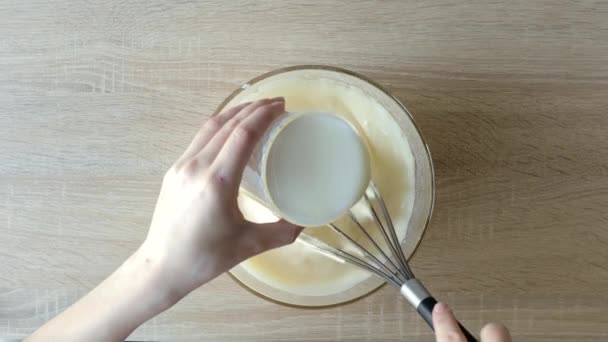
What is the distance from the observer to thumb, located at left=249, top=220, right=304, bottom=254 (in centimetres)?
57

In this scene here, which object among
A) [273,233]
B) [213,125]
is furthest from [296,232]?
[213,125]

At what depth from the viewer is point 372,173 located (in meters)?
0.63

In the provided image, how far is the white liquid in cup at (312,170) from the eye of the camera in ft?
1.73

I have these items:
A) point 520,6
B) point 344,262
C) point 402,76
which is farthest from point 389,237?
point 520,6

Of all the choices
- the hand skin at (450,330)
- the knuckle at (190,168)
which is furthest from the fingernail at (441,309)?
the knuckle at (190,168)

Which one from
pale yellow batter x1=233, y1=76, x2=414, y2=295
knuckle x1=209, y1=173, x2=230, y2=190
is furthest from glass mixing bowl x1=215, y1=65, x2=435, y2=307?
knuckle x1=209, y1=173, x2=230, y2=190

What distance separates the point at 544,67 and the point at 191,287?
0.44 m

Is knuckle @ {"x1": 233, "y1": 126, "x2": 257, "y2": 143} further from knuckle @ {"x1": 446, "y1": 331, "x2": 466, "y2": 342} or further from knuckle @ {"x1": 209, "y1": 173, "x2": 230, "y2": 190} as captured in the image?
knuckle @ {"x1": 446, "y1": 331, "x2": 466, "y2": 342}

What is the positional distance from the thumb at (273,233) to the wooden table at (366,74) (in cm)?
13

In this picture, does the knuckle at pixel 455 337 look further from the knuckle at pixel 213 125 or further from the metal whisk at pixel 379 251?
the knuckle at pixel 213 125

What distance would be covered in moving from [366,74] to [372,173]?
0.37 feet

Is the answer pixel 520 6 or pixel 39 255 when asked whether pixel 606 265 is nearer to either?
pixel 520 6

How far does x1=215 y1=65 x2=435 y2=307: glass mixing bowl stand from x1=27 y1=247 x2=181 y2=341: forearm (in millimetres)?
82

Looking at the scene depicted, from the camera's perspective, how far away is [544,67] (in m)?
0.67
